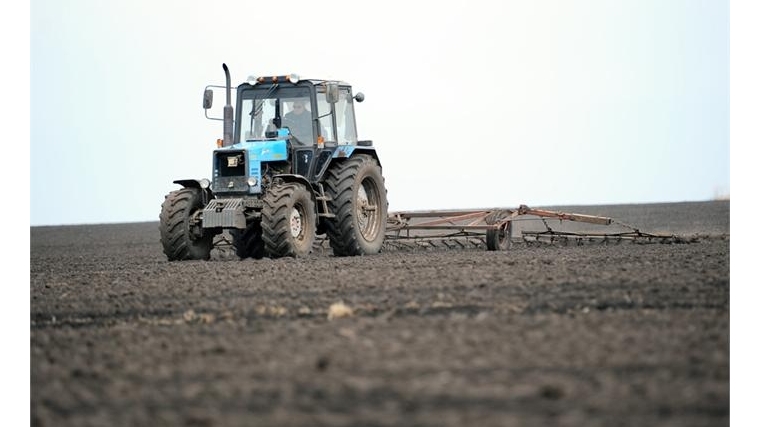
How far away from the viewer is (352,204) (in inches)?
632

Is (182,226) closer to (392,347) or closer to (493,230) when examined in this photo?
(493,230)

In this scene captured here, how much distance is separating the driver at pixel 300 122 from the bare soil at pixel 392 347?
3.13m

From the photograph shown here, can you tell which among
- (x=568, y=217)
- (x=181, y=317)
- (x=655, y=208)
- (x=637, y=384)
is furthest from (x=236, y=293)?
(x=655, y=208)

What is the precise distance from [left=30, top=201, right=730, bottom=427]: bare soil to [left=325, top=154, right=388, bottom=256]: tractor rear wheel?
2.81 meters

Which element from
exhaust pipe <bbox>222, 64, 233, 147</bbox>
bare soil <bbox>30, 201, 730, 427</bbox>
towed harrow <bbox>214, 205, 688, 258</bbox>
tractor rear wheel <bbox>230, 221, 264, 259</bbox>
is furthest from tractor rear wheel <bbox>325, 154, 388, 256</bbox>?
bare soil <bbox>30, 201, 730, 427</bbox>

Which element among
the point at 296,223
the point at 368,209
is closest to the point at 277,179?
the point at 296,223

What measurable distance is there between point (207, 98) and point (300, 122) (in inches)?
52.2

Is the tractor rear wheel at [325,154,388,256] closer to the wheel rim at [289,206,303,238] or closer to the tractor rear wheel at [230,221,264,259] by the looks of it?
the wheel rim at [289,206,303,238]

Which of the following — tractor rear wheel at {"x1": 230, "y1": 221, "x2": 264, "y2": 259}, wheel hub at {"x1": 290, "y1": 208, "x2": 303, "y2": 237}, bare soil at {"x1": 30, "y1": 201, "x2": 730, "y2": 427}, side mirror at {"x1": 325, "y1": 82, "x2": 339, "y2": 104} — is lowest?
bare soil at {"x1": 30, "y1": 201, "x2": 730, "y2": 427}

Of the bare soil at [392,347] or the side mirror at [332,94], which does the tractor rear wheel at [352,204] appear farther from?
the bare soil at [392,347]

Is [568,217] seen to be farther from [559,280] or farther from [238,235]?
[559,280]

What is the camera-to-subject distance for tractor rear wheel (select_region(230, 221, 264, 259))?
16406 mm

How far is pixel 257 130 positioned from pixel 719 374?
10595mm

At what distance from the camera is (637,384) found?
614 centimetres
